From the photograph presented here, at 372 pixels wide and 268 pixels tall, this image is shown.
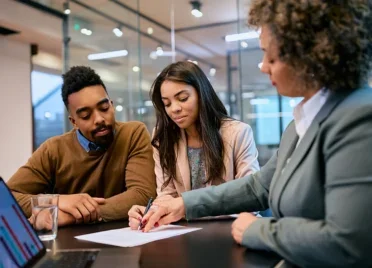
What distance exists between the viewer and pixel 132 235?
3.71 ft

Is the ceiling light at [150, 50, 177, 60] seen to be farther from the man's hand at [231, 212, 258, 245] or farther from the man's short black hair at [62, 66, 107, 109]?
the man's hand at [231, 212, 258, 245]

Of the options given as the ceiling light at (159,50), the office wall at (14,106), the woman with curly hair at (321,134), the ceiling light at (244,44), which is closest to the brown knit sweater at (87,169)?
the woman with curly hair at (321,134)

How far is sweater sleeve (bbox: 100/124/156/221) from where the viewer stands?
142 centimetres

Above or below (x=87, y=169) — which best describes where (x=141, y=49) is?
above

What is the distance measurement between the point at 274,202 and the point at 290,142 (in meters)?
0.15

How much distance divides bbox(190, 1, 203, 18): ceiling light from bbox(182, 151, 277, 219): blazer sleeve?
161 inches

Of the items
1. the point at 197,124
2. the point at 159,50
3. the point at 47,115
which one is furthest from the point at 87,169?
the point at 159,50

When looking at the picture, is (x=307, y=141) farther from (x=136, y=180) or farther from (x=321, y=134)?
(x=136, y=180)

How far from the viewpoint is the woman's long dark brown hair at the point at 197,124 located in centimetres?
166

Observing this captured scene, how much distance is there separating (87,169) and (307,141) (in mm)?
1083

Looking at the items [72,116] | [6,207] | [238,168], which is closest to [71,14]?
[72,116]

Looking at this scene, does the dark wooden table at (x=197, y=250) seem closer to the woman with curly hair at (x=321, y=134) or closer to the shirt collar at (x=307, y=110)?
the woman with curly hair at (x=321, y=134)

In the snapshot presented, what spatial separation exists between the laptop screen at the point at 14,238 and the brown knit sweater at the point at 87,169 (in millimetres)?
690

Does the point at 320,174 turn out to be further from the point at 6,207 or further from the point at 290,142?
the point at 6,207
